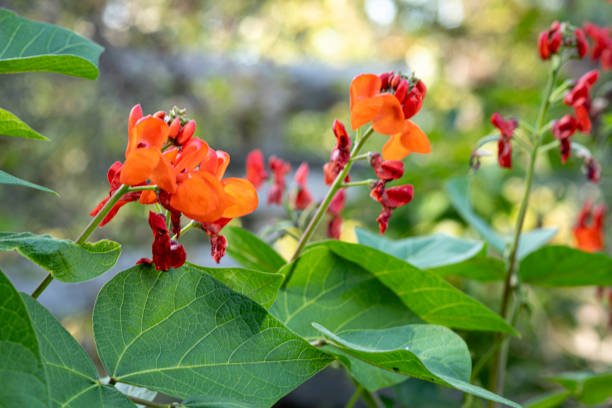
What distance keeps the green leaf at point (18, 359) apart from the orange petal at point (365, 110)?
0.28 m

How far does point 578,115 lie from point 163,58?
2.12 metres

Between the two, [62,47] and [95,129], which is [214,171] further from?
[95,129]

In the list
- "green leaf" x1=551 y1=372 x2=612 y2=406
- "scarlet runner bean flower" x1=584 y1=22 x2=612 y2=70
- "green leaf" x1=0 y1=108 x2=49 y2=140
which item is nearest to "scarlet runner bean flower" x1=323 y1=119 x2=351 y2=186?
"green leaf" x1=0 y1=108 x2=49 y2=140

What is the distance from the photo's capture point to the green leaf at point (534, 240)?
83cm

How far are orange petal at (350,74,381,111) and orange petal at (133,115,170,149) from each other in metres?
0.17

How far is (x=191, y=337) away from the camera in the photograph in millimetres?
391

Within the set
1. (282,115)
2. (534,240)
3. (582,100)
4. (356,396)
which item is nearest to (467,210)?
(534,240)

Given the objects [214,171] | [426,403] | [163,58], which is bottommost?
[426,403]

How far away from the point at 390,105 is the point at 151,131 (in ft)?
0.64

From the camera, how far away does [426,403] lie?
0.83 meters

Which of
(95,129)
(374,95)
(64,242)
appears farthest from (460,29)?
(64,242)

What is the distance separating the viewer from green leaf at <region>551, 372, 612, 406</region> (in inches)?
29.7

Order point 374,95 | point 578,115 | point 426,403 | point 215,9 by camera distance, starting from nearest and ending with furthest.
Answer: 1. point 374,95
2. point 578,115
3. point 426,403
4. point 215,9

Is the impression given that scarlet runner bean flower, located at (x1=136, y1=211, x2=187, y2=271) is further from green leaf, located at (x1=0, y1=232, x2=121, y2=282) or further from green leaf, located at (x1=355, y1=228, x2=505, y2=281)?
green leaf, located at (x1=355, y1=228, x2=505, y2=281)
